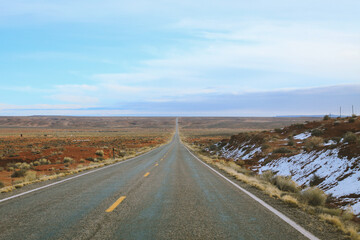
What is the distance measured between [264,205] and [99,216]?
172 inches

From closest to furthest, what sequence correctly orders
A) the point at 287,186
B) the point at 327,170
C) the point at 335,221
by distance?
the point at 335,221, the point at 287,186, the point at 327,170

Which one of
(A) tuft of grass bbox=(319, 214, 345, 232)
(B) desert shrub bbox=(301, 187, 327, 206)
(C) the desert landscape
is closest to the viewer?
(A) tuft of grass bbox=(319, 214, 345, 232)

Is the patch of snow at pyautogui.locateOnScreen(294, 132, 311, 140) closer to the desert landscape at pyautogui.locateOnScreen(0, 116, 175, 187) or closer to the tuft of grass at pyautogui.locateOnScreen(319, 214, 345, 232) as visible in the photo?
the desert landscape at pyautogui.locateOnScreen(0, 116, 175, 187)

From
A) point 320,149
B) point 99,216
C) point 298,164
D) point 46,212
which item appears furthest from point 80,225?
point 320,149

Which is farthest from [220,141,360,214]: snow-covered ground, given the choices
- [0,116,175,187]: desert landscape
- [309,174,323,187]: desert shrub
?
[0,116,175,187]: desert landscape

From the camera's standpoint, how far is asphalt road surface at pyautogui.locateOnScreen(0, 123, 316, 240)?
16.2ft

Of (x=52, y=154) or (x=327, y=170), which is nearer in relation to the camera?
(x=327, y=170)

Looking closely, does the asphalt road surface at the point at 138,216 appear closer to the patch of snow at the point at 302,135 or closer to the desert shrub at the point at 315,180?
the desert shrub at the point at 315,180

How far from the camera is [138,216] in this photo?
6059mm

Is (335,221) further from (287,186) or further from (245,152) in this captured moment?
(245,152)

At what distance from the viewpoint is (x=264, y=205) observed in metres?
7.48

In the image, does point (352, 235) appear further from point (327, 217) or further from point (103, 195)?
point (103, 195)

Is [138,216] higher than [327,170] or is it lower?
higher

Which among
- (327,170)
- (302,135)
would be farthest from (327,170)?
(302,135)
